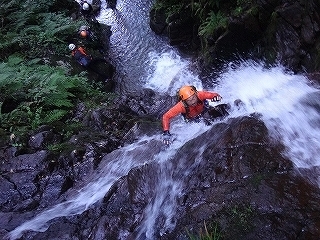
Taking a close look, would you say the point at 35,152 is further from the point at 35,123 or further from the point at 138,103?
the point at 138,103

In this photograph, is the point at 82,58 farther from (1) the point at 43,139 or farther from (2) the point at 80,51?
(1) the point at 43,139

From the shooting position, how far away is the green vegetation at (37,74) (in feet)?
27.1

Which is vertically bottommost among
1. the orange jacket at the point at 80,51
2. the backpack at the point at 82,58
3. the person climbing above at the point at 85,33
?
the backpack at the point at 82,58

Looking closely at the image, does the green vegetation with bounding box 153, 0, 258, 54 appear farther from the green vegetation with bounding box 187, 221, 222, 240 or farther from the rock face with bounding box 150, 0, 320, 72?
the green vegetation with bounding box 187, 221, 222, 240

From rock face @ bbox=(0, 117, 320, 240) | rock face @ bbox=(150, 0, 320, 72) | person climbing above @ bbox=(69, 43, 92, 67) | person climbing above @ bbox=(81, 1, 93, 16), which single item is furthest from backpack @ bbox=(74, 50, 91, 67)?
rock face @ bbox=(0, 117, 320, 240)

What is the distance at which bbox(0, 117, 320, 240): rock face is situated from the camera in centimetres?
453

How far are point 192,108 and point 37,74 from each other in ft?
16.6

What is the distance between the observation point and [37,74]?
32.6ft

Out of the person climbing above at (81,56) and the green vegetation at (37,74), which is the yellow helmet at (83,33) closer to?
the green vegetation at (37,74)

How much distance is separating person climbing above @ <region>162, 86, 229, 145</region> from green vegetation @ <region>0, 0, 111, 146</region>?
2.38 m

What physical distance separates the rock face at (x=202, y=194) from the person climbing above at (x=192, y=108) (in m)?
0.93

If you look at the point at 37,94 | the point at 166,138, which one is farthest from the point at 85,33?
the point at 166,138

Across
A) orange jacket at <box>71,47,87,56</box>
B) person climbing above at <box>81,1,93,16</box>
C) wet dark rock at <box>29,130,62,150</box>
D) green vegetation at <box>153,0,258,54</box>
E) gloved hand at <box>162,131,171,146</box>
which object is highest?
person climbing above at <box>81,1,93,16</box>

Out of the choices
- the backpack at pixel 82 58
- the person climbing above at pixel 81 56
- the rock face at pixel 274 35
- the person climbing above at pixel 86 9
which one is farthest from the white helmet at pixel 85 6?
the rock face at pixel 274 35
